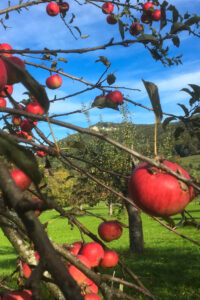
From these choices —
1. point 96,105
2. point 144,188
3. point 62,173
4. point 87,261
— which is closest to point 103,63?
point 96,105

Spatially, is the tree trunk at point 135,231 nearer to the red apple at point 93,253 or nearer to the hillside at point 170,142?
the hillside at point 170,142

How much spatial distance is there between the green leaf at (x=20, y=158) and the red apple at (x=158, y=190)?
366 mm

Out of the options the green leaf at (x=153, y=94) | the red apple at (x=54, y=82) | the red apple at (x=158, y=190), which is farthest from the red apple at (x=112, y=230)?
the red apple at (x=54, y=82)

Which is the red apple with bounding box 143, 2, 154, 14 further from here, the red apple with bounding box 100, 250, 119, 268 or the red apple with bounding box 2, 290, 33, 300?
the red apple with bounding box 2, 290, 33, 300

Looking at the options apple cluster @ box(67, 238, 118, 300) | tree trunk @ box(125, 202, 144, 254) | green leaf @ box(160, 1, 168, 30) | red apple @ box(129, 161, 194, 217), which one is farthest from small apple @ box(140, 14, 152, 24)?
tree trunk @ box(125, 202, 144, 254)

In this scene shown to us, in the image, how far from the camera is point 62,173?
5003cm

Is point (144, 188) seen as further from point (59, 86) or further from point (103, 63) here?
point (59, 86)

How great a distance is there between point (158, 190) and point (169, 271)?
31.2ft

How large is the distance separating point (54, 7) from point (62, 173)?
4706 centimetres

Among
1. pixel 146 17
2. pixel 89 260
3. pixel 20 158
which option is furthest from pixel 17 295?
pixel 146 17

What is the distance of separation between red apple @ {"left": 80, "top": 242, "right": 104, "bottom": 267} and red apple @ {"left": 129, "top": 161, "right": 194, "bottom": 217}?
800 millimetres

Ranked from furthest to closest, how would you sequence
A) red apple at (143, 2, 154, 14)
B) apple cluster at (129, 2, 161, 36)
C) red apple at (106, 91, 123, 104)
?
apple cluster at (129, 2, 161, 36) → red apple at (143, 2, 154, 14) → red apple at (106, 91, 123, 104)

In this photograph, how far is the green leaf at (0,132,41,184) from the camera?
587mm

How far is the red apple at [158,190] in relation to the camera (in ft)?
2.78
